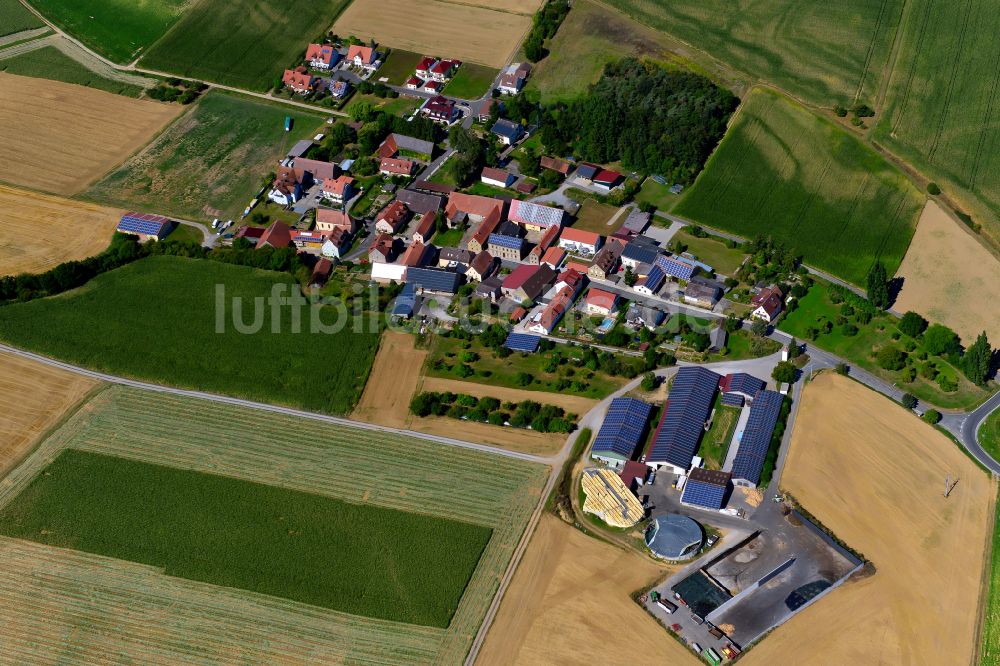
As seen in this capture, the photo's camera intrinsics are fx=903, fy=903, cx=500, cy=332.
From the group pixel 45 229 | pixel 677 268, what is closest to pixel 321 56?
pixel 45 229

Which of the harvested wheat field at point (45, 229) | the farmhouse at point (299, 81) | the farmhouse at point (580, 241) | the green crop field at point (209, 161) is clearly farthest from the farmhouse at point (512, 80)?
the harvested wheat field at point (45, 229)

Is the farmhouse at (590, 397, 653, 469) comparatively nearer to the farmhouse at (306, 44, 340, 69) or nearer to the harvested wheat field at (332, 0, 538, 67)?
the harvested wheat field at (332, 0, 538, 67)

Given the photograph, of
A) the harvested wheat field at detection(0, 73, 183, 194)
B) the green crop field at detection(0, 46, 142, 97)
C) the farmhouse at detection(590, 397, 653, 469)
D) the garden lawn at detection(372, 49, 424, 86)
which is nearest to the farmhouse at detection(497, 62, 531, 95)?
the garden lawn at detection(372, 49, 424, 86)

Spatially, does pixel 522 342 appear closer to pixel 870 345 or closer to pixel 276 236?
pixel 276 236

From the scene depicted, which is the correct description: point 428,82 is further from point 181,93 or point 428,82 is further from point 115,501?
point 115,501

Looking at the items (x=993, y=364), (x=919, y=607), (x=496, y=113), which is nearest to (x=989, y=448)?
(x=993, y=364)

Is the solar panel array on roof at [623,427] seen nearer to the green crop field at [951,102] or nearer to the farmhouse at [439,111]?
the green crop field at [951,102]

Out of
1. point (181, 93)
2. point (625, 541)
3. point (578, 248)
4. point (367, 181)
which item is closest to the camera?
point (625, 541)
